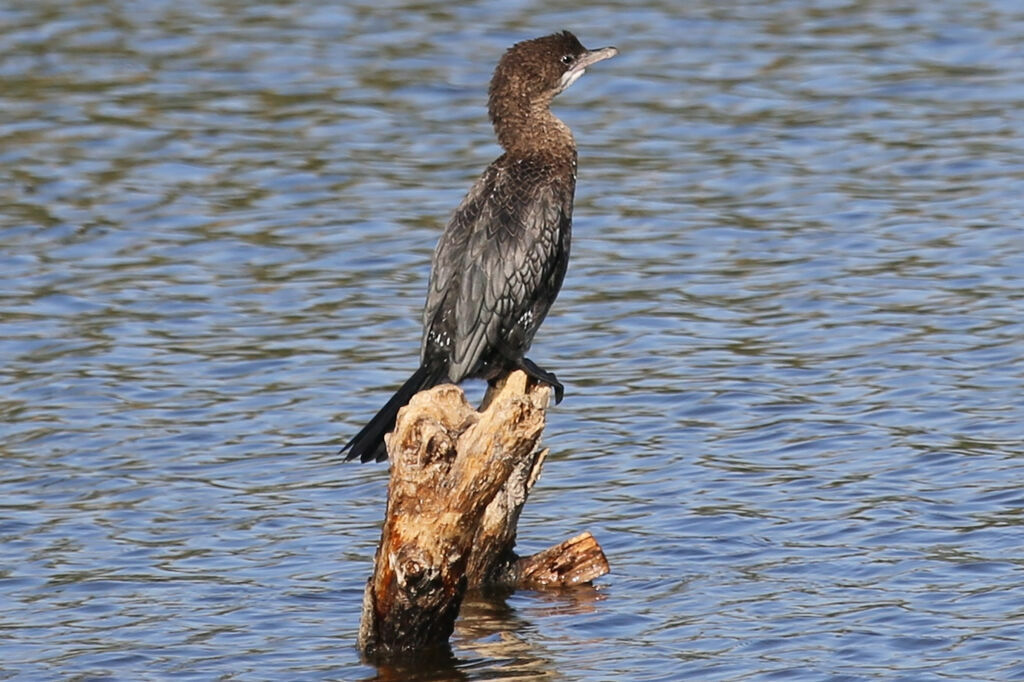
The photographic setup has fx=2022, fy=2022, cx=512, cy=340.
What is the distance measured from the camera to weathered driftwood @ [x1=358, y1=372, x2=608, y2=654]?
284 inches

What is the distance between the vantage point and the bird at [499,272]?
26.8ft

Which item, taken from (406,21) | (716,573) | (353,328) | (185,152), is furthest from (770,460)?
(406,21)

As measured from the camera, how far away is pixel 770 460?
10023 millimetres

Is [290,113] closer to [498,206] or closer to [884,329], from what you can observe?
[884,329]

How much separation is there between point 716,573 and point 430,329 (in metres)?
1.69

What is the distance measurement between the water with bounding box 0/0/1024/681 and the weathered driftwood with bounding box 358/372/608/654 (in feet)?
1.01

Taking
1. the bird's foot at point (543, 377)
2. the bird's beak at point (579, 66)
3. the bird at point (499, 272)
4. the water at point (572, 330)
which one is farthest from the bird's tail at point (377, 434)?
the bird's beak at point (579, 66)

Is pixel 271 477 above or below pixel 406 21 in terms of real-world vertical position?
below

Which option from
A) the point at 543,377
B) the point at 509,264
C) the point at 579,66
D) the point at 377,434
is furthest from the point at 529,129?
the point at 377,434

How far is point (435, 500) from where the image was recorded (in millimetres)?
7281

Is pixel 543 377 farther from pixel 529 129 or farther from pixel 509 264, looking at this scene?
pixel 529 129

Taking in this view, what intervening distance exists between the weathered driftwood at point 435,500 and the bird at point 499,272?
1.63ft

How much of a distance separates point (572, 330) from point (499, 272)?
3.67m

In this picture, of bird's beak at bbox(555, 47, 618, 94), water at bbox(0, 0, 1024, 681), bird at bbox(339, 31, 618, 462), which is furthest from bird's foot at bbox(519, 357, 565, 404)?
bird's beak at bbox(555, 47, 618, 94)
